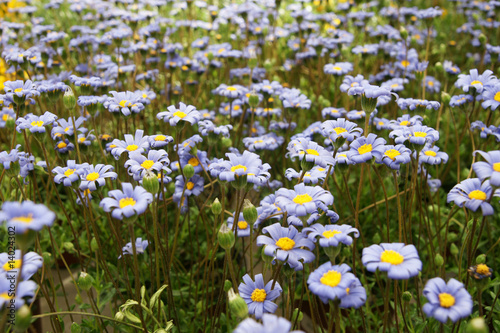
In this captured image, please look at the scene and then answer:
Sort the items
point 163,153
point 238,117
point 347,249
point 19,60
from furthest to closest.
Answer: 1. point 238,117
2. point 19,60
3. point 347,249
4. point 163,153

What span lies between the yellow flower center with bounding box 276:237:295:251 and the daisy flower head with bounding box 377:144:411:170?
51 centimetres

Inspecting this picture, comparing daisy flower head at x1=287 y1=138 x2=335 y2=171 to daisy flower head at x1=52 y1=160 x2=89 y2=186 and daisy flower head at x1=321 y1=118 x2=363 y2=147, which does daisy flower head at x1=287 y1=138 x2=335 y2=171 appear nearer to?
daisy flower head at x1=321 y1=118 x2=363 y2=147

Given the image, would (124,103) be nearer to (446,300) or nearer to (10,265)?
(10,265)

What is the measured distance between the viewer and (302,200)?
4.75 feet

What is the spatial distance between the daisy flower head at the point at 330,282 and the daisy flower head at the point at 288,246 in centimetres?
9

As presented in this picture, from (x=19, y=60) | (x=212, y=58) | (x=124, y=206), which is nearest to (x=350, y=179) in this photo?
(x=212, y=58)

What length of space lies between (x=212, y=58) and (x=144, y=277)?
6.39ft

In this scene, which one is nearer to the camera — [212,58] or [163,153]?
[163,153]

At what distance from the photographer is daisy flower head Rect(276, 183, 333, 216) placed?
4.51 ft

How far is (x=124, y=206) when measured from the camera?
1359 millimetres

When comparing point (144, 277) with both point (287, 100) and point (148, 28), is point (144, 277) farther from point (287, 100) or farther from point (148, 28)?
point (148, 28)

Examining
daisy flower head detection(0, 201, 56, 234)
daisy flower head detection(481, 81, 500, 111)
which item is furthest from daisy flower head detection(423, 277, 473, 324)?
daisy flower head detection(481, 81, 500, 111)

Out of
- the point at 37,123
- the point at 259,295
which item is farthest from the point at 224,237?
the point at 37,123

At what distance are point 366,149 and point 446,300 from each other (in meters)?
0.66
